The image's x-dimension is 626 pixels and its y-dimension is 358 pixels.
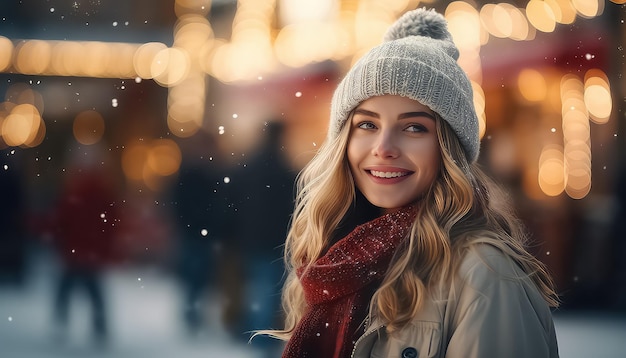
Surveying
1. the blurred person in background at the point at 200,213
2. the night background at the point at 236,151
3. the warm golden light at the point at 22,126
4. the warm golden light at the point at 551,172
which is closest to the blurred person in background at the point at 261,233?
the night background at the point at 236,151

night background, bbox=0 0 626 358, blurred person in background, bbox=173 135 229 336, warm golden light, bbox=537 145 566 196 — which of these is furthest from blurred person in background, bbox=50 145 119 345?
warm golden light, bbox=537 145 566 196

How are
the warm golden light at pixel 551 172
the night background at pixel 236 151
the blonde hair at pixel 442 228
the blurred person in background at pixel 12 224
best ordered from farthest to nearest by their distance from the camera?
the blurred person in background at pixel 12 224 → the warm golden light at pixel 551 172 → the night background at pixel 236 151 → the blonde hair at pixel 442 228

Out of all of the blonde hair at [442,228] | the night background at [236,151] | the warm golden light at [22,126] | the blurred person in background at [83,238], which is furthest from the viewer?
the warm golden light at [22,126]

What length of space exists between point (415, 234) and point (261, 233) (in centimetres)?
489

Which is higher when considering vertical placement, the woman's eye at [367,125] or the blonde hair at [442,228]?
the woman's eye at [367,125]

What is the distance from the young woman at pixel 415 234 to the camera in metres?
1.71

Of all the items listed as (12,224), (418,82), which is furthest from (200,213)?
(418,82)

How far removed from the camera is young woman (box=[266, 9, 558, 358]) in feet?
5.61

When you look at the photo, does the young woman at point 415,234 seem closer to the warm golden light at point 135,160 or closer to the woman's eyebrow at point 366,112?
the woman's eyebrow at point 366,112

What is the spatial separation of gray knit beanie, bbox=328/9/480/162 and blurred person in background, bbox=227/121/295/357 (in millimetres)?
4590

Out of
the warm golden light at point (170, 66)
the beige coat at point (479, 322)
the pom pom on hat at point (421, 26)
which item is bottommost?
the beige coat at point (479, 322)

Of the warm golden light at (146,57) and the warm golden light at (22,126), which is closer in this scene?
the warm golden light at (146,57)

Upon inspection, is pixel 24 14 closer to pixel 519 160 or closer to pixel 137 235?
pixel 137 235

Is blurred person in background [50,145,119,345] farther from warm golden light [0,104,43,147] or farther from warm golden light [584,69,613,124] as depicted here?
warm golden light [584,69,613,124]
